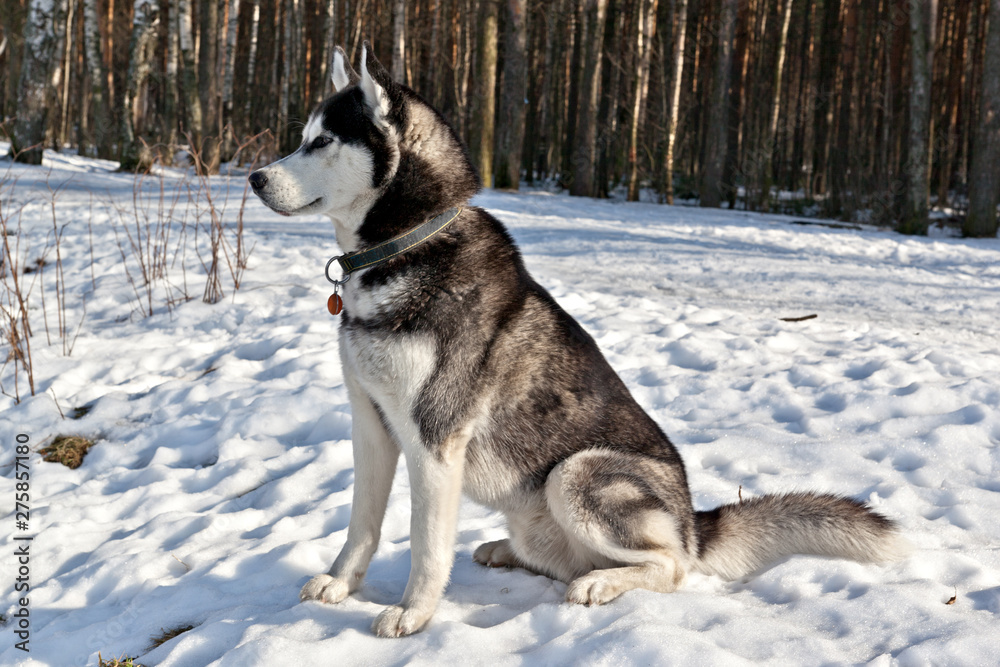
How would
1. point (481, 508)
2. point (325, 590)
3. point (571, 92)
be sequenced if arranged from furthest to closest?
point (571, 92) < point (481, 508) < point (325, 590)

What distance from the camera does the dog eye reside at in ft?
7.35

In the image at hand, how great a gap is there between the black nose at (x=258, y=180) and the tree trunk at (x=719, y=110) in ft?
45.3

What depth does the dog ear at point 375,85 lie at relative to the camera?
2.10m

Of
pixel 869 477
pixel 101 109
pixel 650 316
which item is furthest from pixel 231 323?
pixel 101 109

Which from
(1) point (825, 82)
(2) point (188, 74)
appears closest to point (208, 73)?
(2) point (188, 74)

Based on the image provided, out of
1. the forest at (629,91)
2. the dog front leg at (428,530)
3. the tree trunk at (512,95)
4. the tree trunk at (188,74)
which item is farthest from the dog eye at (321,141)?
the tree trunk at (188,74)

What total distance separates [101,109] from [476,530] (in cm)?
1657

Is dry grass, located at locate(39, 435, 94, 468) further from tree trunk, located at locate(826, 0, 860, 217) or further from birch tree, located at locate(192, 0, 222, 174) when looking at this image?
tree trunk, located at locate(826, 0, 860, 217)

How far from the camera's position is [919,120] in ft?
36.2

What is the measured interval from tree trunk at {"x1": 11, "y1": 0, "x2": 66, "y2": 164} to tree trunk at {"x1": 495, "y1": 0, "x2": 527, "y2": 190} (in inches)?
315

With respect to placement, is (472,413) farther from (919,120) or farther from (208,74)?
(208,74)

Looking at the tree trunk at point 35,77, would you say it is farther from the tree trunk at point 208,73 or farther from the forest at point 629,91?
the tree trunk at point 208,73

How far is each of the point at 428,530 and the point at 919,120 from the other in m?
11.7

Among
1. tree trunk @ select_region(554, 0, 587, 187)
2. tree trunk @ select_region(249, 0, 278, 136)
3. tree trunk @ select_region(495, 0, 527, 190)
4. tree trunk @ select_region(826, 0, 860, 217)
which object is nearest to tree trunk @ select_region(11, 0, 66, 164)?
tree trunk @ select_region(495, 0, 527, 190)
